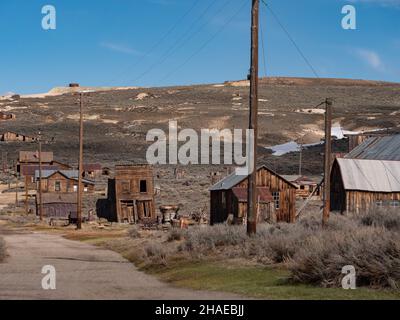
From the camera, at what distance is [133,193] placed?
61094mm

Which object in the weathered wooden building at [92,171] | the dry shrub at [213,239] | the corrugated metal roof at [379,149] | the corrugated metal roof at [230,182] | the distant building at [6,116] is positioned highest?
the distant building at [6,116]

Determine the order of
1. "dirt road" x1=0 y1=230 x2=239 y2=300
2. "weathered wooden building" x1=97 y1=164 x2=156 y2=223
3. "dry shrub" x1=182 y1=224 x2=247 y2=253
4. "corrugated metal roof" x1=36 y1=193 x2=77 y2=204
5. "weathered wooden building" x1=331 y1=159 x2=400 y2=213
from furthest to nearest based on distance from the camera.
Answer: "corrugated metal roof" x1=36 y1=193 x2=77 y2=204
"weathered wooden building" x1=97 y1=164 x2=156 y2=223
"weathered wooden building" x1=331 y1=159 x2=400 y2=213
"dry shrub" x1=182 y1=224 x2=247 y2=253
"dirt road" x1=0 y1=230 x2=239 y2=300

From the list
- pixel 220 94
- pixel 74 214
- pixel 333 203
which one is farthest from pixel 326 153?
pixel 220 94

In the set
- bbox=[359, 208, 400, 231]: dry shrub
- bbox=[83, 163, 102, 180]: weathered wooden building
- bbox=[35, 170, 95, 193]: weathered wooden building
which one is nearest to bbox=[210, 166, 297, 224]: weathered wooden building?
bbox=[359, 208, 400, 231]: dry shrub

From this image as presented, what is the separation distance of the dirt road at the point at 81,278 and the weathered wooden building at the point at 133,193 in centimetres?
3093

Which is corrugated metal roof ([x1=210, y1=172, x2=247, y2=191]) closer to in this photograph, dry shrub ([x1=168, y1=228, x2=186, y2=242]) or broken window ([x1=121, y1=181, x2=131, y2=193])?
broken window ([x1=121, y1=181, x2=131, y2=193])

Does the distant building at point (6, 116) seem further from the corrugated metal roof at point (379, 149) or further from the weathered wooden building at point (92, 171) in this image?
the corrugated metal roof at point (379, 149)

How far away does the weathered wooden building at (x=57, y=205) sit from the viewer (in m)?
67.8

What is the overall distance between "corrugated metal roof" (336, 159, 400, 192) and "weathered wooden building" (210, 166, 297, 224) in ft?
19.9

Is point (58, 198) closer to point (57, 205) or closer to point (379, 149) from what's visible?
point (57, 205)

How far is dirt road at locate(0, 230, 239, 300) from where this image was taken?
14133mm

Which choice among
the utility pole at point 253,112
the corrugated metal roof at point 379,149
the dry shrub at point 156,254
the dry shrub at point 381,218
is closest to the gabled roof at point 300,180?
the corrugated metal roof at point 379,149

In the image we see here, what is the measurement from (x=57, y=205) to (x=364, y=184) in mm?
34904
